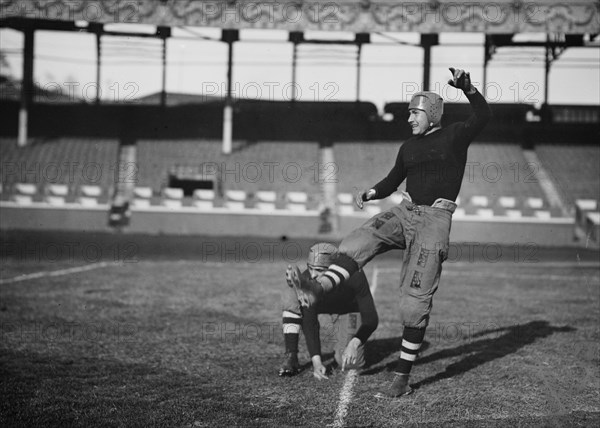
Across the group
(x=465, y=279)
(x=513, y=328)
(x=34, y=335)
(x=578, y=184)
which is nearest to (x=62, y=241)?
(x=465, y=279)

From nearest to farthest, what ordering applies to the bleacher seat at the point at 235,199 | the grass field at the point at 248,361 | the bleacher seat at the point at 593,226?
1. the grass field at the point at 248,361
2. the bleacher seat at the point at 593,226
3. the bleacher seat at the point at 235,199

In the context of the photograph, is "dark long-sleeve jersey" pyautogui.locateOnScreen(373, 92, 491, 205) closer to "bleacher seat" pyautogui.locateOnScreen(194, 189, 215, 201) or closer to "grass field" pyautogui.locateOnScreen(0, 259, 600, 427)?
"grass field" pyautogui.locateOnScreen(0, 259, 600, 427)

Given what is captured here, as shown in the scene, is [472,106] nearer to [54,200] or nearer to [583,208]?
[583,208]

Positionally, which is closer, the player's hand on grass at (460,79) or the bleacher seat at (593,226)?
the player's hand on grass at (460,79)

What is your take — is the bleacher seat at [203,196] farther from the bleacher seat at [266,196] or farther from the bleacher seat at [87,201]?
the bleacher seat at [87,201]

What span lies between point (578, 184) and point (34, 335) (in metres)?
24.3

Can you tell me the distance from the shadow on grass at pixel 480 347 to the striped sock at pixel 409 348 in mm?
342

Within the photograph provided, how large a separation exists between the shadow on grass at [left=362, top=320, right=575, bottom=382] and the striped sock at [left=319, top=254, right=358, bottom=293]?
43.9 inches

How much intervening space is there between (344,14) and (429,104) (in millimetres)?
22912

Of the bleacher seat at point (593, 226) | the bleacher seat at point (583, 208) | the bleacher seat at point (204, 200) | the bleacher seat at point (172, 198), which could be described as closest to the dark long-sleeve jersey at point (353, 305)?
the bleacher seat at point (593, 226)

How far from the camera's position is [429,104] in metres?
5.48

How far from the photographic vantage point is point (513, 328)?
834 centimetres

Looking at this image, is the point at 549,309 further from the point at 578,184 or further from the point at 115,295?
the point at 578,184

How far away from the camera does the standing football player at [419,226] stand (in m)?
5.18
